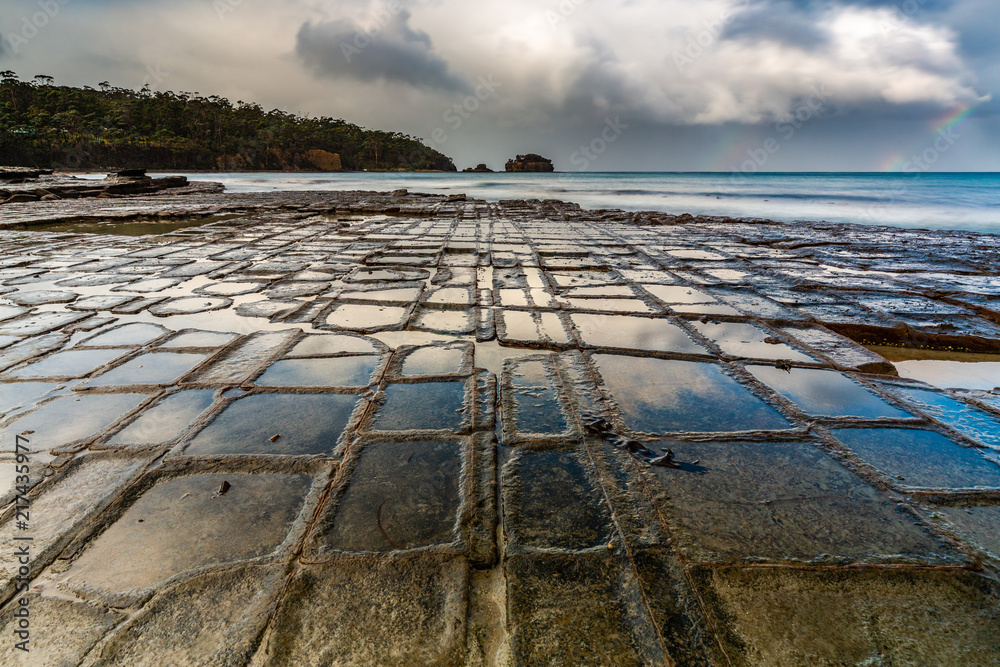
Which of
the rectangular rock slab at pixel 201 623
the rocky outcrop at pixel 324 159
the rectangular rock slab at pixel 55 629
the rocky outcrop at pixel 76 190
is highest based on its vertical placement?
the rocky outcrop at pixel 324 159

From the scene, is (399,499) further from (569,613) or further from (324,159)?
(324,159)

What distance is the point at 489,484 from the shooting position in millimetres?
1415

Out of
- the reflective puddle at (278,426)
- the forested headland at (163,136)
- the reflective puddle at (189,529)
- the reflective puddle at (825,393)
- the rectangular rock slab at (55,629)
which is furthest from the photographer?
the forested headland at (163,136)

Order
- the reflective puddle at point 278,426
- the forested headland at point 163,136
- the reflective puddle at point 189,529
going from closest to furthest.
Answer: the reflective puddle at point 189,529
the reflective puddle at point 278,426
the forested headland at point 163,136

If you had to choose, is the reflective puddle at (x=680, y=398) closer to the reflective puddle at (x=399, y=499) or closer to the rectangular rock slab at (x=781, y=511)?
the rectangular rock slab at (x=781, y=511)

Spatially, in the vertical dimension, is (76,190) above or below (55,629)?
above

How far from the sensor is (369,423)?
1765mm

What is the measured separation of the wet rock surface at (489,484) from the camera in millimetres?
973

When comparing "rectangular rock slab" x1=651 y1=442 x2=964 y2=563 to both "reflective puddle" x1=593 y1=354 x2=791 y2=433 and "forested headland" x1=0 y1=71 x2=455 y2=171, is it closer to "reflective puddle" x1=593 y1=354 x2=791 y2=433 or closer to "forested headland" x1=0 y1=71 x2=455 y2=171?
"reflective puddle" x1=593 y1=354 x2=791 y2=433

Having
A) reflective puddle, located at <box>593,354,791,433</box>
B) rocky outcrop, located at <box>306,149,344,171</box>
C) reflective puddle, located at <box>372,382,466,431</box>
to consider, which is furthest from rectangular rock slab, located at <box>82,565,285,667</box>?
rocky outcrop, located at <box>306,149,344,171</box>

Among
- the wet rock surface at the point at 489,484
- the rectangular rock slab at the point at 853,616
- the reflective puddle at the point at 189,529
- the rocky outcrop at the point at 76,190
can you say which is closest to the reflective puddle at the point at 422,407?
the wet rock surface at the point at 489,484

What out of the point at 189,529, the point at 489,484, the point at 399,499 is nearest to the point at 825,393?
the point at 489,484

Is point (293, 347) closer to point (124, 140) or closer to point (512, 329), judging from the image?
point (512, 329)

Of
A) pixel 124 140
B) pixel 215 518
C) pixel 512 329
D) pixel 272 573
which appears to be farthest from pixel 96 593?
pixel 124 140
